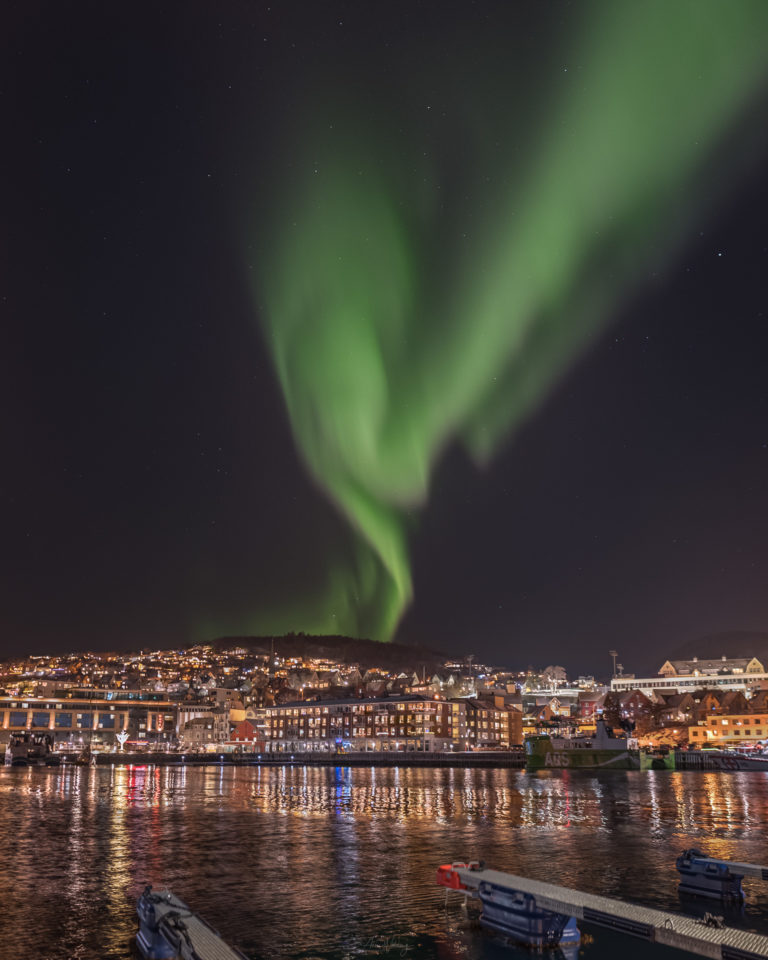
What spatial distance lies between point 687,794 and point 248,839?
185ft

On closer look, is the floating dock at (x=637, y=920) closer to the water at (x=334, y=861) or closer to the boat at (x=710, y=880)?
the water at (x=334, y=861)

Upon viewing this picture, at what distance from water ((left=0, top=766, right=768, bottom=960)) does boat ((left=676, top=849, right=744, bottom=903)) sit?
775 millimetres

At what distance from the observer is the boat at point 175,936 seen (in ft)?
71.6

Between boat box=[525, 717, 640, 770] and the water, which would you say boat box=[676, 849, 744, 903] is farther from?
boat box=[525, 717, 640, 770]

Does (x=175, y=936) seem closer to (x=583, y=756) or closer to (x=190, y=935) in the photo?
(x=190, y=935)

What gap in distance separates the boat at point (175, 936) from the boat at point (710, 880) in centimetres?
1810

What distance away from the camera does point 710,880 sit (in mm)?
30375

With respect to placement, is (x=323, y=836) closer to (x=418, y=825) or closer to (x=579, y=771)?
(x=418, y=825)

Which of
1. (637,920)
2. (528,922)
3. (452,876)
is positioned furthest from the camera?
(452,876)

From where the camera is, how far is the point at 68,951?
24062 mm

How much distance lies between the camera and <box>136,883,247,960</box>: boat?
71.6 feet

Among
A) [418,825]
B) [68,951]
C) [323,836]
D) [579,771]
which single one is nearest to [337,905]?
[68,951]

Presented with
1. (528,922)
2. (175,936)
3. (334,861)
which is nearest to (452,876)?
(528,922)

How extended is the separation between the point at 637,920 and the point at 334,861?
19905 mm
